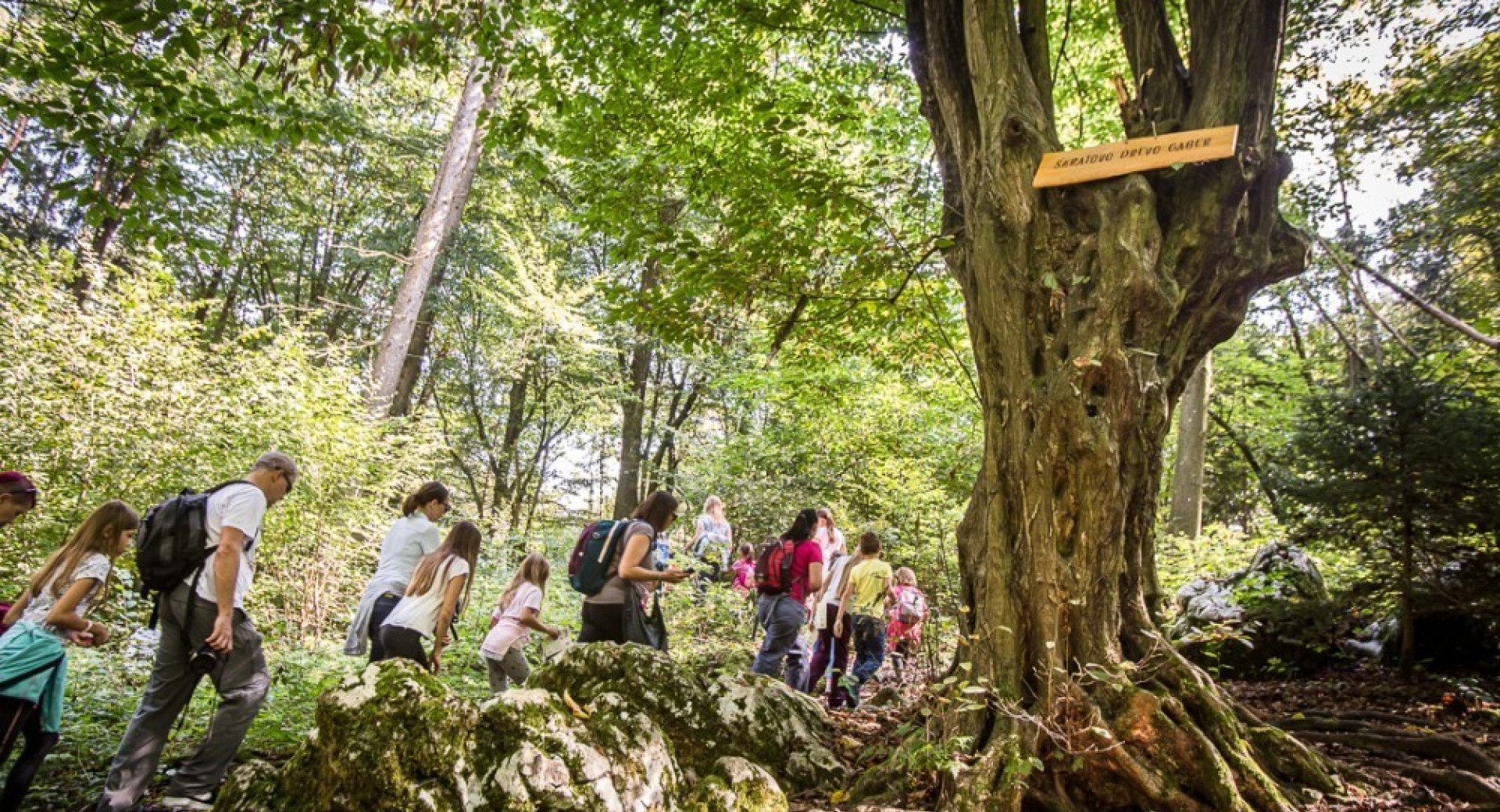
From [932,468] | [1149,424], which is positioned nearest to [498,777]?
[1149,424]

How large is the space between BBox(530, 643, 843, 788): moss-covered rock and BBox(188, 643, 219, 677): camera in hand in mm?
1604

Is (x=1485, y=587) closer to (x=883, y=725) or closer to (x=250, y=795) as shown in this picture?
(x=883, y=725)

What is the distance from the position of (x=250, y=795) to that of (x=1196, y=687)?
4249mm

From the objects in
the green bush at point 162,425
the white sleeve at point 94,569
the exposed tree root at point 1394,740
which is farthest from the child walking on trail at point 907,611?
the green bush at point 162,425

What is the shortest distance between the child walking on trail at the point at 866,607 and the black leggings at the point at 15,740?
17.1 feet

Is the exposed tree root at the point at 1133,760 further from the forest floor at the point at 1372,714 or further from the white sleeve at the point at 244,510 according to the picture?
the white sleeve at the point at 244,510

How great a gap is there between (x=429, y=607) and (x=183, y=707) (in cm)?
143

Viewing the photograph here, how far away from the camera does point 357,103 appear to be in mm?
16844

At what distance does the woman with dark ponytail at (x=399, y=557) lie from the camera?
→ 201 inches

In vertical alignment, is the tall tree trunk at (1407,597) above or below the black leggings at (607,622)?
above

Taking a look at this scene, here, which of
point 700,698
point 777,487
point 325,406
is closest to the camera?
point 700,698

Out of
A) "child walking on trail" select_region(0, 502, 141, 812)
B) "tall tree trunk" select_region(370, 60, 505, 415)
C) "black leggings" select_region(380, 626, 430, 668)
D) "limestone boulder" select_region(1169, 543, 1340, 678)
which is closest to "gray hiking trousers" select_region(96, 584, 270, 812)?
"child walking on trail" select_region(0, 502, 141, 812)

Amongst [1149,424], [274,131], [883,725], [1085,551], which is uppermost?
[274,131]

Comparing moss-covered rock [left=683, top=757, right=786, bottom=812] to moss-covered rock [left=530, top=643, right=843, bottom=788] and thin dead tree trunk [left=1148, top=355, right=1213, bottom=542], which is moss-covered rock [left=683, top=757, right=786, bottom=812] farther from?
thin dead tree trunk [left=1148, top=355, right=1213, bottom=542]
